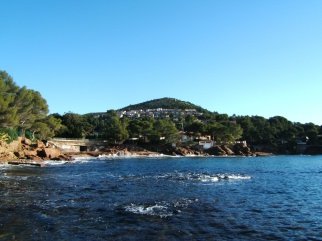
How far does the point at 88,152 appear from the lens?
12319cm

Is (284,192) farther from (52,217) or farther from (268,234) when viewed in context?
(52,217)

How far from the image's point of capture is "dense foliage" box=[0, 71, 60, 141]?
78.9 m

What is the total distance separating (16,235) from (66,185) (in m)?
21.2

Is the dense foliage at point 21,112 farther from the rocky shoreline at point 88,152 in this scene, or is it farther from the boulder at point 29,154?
the boulder at point 29,154

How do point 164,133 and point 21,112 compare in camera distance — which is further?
point 164,133

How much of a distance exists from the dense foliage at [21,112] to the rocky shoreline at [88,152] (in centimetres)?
302

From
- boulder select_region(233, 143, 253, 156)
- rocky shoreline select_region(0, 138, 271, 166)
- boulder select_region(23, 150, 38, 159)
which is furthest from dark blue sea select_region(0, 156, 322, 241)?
boulder select_region(233, 143, 253, 156)

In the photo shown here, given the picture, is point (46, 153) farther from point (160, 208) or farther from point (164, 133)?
point (164, 133)

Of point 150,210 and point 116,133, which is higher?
point 116,133

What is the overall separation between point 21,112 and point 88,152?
3574cm

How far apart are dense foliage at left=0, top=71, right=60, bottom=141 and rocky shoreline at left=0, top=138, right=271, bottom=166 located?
9.91 feet

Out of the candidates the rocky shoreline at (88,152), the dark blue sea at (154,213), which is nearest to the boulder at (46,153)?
the rocky shoreline at (88,152)

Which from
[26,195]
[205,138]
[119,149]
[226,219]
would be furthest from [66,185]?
[205,138]

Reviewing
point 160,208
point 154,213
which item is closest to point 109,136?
point 160,208
